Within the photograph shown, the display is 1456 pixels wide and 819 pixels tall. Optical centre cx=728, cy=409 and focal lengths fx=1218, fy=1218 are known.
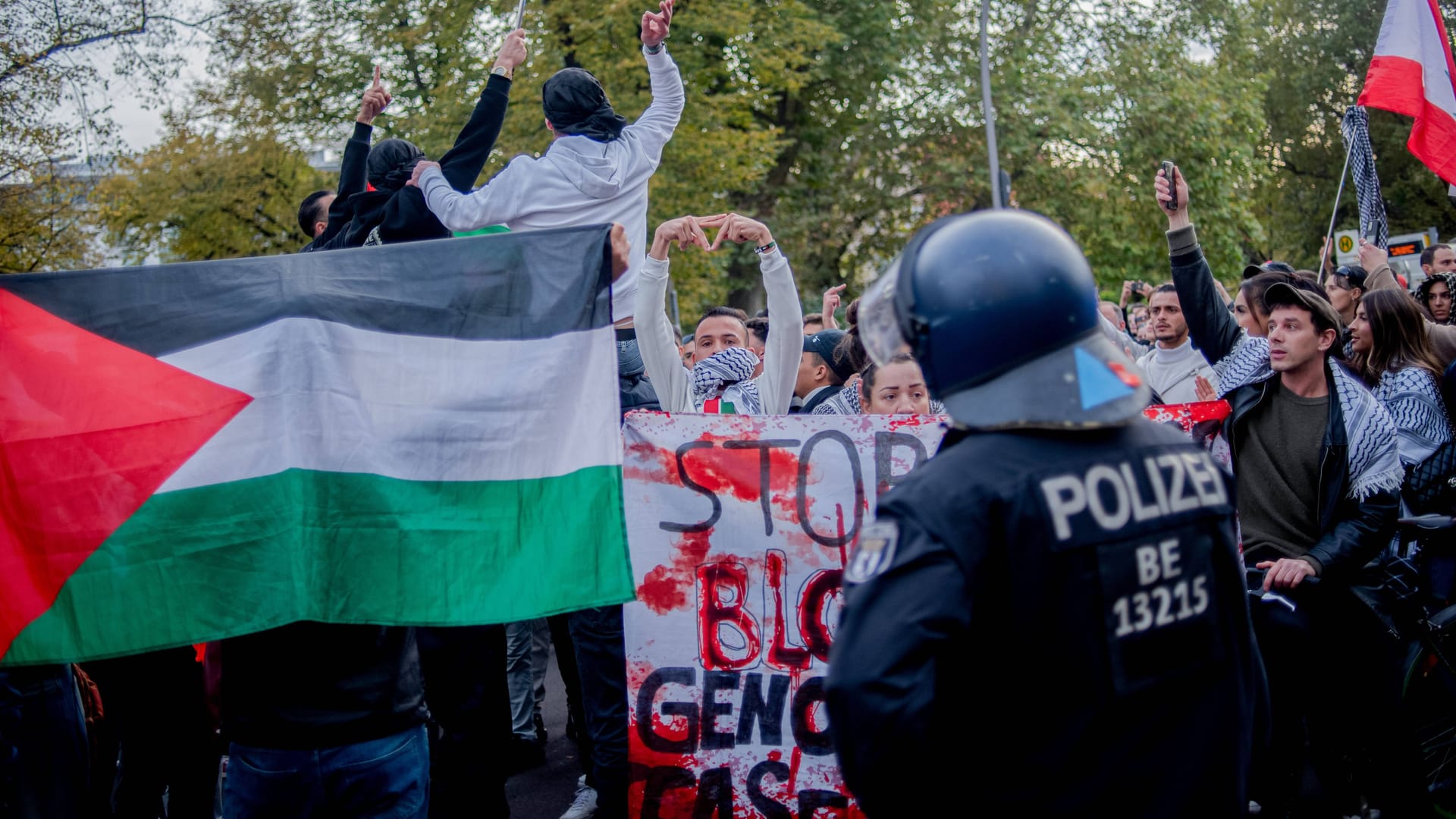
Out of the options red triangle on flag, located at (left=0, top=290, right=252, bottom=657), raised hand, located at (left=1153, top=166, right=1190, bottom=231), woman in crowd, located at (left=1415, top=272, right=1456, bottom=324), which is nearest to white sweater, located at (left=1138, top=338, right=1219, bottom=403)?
raised hand, located at (left=1153, top=166, right=1190, bottom=231)

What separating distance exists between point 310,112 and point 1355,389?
20.6 metres

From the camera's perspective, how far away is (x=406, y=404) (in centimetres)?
306

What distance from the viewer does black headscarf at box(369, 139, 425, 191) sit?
4852 millimetres

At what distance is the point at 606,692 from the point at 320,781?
5.22 ft

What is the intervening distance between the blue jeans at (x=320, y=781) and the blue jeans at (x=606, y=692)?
137 centimetres

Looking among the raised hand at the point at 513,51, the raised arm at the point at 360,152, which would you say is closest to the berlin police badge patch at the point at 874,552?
the raised hand at the point at 513,51

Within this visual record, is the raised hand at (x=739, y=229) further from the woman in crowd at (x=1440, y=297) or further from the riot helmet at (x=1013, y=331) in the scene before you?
the woman in crowd at (x=1440, y=297)

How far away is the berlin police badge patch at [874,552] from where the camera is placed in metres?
1.74

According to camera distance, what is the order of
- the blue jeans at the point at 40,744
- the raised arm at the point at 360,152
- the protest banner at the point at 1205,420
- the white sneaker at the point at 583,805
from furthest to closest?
the raised arm at the point at 360,152, the white sneaker at the point at 583,805, the protest banner at the point at 1205,420, the blue jeans at the point at 40,744

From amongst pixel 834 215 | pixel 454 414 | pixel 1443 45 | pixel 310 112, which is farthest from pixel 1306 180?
A: pixel 454 414

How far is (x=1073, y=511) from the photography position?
1753 millimetres

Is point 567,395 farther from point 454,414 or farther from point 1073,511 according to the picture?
point 1073,511

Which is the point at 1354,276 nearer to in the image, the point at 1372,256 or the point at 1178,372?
the point at 1372,256

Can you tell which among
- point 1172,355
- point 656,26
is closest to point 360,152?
point 656,26
